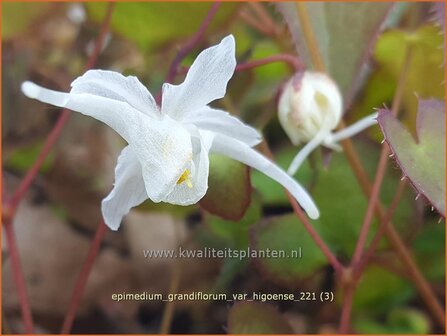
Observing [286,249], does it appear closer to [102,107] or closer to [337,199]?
[337,199]

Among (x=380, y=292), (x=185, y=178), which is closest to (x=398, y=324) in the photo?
(x=380, y=292)

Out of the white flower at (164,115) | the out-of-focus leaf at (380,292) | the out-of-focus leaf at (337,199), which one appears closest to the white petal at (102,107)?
the white flower at (164,115)

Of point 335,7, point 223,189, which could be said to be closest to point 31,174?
point 223,189

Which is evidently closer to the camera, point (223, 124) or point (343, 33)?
point (223, 124)

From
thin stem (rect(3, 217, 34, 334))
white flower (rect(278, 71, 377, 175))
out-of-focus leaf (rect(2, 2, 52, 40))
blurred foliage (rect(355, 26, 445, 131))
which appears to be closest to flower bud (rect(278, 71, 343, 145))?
white flower (rect(278, 71, 377, 175))

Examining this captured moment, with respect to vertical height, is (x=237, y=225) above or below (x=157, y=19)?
below

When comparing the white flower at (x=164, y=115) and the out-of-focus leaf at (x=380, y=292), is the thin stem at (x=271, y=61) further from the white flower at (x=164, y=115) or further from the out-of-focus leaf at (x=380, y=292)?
the out-of-focus leaf at (x=380, y=292)
